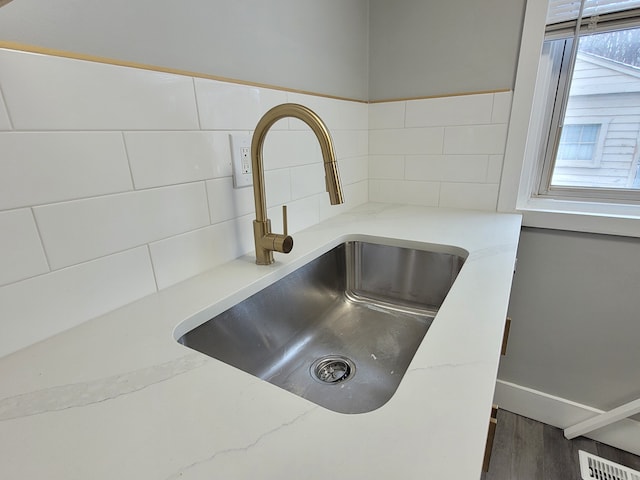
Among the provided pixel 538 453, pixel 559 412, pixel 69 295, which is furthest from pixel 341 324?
→ pixel 559 412

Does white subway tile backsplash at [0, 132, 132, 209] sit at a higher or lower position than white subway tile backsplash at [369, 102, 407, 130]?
lower

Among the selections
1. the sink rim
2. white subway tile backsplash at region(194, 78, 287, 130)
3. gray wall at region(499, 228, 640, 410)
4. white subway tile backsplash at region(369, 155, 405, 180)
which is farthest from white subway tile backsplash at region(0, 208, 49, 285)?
gray wall at region(499, 228, 640, 410)

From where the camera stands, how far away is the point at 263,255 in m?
0.72

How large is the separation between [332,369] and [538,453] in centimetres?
111

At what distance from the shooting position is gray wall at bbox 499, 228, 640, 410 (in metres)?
1.12

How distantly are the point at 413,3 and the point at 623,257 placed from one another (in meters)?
1.18

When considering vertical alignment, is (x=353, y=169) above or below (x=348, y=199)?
above

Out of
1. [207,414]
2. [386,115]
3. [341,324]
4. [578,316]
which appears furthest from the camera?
[386,115]

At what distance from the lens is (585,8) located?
102 cm

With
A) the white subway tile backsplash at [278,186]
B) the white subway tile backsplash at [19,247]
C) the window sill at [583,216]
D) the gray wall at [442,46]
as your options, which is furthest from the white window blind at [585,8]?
the white subway tile backsplash at [19,247]

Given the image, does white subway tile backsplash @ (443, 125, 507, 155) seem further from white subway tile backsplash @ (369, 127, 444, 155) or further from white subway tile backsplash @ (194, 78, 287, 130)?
white subway tile backsplash @ (194, 78, 287, 130)

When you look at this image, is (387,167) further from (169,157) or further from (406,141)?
(169,157)

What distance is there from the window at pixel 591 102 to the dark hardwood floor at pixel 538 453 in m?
0.96

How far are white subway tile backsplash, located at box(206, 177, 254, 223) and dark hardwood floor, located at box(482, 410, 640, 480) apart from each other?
4.10ft
